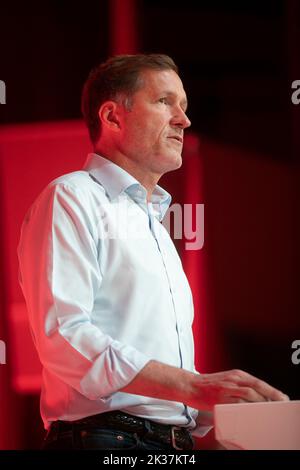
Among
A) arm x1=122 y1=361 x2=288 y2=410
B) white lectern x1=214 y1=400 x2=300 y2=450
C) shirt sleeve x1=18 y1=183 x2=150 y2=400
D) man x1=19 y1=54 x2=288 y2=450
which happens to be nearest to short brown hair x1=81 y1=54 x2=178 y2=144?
man x1=19 y1=54 x2=288 y2=450

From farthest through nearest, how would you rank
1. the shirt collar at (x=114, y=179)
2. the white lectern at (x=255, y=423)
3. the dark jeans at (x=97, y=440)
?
the shirt collar at (x=114, y=179)
the dark jeans at (x=97, y=440)
the white lectern at (x=255, y=423)

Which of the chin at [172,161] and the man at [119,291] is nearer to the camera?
the man at [119,291]

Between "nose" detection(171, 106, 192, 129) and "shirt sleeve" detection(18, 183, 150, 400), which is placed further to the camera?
"nose" detection(171, 106, 192, 129)

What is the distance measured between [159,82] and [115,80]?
0.29 feet

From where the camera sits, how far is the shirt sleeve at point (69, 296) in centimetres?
122

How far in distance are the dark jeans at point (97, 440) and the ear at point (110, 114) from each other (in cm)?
59

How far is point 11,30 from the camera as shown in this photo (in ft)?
6.94

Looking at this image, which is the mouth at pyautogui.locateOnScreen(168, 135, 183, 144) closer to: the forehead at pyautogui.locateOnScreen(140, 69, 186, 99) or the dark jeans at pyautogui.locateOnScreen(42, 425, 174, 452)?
the forehead at pyautogui.locateOnScreen(140, 69, 186, 99)

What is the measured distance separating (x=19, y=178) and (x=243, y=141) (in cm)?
73

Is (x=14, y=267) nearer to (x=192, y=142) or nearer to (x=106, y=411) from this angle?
(x=192, y=142)

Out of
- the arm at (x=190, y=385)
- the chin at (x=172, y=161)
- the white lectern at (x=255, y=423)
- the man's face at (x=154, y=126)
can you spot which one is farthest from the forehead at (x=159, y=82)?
the white lectern at (x=255, y=423)

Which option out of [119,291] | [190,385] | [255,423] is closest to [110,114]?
[119,291]

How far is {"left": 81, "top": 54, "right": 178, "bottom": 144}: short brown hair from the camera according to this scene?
5.13 ft

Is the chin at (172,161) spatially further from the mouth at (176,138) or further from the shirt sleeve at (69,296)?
the shirt sleeve at (69,296)
